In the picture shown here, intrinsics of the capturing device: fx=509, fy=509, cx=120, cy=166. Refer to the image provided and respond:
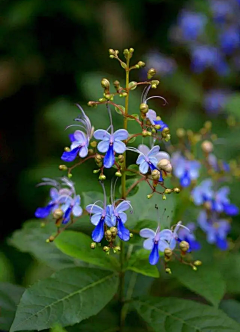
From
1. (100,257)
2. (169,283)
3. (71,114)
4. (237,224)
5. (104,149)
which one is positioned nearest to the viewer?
(104,149)

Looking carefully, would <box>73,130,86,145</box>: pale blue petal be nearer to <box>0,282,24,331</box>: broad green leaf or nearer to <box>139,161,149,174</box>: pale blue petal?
<box>139,161,149,174</box>: pale blue petal

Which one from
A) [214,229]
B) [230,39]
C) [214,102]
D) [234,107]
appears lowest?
[214,229]

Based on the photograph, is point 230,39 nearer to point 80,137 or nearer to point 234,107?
point 234,107

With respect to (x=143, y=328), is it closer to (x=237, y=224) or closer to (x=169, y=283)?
(x=169, y=283)

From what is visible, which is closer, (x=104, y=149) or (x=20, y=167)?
(x=104, y=149)

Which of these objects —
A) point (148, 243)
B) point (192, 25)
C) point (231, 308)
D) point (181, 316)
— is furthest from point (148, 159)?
point (192, 25)

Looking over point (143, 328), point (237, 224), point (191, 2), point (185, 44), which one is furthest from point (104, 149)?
point (191, 2)

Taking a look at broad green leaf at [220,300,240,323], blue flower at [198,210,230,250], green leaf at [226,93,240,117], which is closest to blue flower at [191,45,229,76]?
green leaf at [226,93,240,117]
